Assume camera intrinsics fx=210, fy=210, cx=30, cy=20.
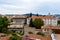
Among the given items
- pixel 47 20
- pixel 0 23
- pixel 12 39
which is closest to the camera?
pixel 12 39

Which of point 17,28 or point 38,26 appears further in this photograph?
point 38,26

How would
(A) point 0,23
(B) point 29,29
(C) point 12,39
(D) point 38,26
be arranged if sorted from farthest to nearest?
(D) point 38,26
(A) point 0,23
(B) point 29,29
(C) point 12,39

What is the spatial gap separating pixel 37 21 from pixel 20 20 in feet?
37.4

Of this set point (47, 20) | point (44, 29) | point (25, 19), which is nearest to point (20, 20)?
point (25, 19)

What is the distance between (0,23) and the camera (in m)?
30.6

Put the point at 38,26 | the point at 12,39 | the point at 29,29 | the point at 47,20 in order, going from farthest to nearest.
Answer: the point at 47,20 → the point at 38,26 → the point at 29,29 → the point at 12,39

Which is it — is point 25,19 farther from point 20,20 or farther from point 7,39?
point 7,39

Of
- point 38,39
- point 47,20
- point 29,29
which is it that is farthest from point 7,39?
point 47,20

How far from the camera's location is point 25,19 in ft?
158

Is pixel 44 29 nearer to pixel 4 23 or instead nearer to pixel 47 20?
pixel 4 23

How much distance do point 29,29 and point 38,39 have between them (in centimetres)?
1238

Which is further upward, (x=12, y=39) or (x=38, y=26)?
(x=12, y=39)

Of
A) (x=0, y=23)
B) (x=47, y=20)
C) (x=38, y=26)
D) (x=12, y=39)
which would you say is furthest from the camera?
(x=47, y=20)

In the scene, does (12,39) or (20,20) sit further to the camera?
(20,20)
